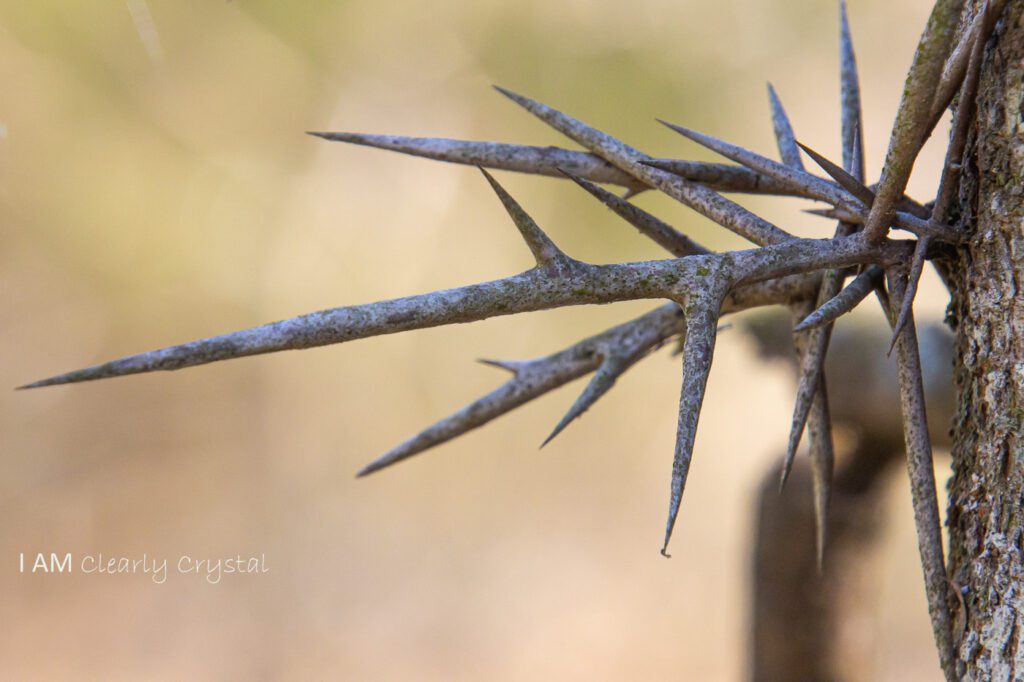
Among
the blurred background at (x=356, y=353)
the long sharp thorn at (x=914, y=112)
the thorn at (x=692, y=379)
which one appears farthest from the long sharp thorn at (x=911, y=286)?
the blurred background at (x=356, y=353)

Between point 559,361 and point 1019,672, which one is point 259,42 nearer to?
point 559,361

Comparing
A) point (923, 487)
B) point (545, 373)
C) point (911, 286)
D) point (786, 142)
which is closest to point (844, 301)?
point (911, 286)

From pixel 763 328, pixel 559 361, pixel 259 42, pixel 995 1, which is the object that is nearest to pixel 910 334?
pixel 995 1

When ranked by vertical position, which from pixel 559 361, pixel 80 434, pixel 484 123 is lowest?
pixel 559 361

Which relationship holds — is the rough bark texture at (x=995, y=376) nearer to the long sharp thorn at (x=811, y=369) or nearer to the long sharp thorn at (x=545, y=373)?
the long sharp thorn at (x=811, y=369)

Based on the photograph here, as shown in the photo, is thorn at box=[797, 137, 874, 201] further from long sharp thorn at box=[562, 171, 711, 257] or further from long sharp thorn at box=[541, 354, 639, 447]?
long sharp thorn at box=[541, 354, 639, 447]

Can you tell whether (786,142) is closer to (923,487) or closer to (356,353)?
(923,487)
